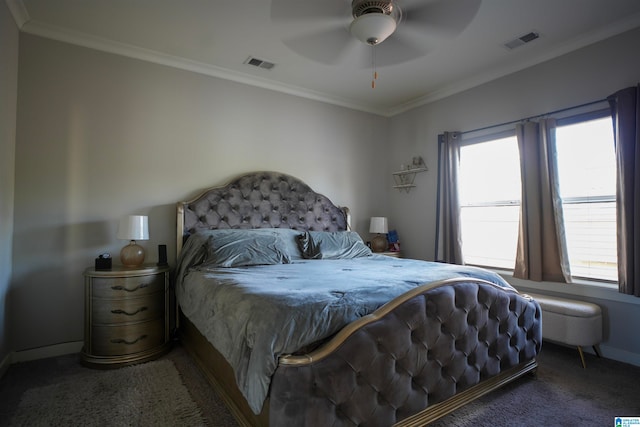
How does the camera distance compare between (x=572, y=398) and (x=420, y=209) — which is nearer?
(x=572, y=398)

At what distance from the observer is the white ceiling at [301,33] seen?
97.4 inches

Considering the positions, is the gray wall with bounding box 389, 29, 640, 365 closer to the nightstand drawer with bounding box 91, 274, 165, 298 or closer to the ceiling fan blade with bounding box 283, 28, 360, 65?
the ceiling fan blade with bounding box 283, 28, 360, 65

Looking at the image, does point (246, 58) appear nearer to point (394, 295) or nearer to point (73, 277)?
point (73, 277)

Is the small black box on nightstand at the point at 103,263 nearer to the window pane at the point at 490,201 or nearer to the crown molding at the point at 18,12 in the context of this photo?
the crown molding at the point at 18,12

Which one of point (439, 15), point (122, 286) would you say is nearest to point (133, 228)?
point (122, 286)

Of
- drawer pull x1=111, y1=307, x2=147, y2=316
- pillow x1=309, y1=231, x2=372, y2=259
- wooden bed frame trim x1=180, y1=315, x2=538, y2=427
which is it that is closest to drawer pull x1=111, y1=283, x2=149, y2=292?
drawer pull x1=111, y1=307, x2=147, y2=316

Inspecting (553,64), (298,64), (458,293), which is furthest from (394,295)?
(553,64)

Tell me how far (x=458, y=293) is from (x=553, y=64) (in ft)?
8.79

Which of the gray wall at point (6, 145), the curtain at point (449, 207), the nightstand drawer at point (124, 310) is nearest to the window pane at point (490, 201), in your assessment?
the curtain at point (449, 207)

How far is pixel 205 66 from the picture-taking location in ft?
11.2

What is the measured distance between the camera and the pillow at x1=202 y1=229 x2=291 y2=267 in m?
2.78

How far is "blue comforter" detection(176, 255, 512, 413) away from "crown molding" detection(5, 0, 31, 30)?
2399 mm

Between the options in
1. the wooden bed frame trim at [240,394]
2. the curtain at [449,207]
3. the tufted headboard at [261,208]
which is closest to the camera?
the wooden bed frame trim at [240,394]

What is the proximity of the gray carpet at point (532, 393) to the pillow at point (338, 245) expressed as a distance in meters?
1.58
